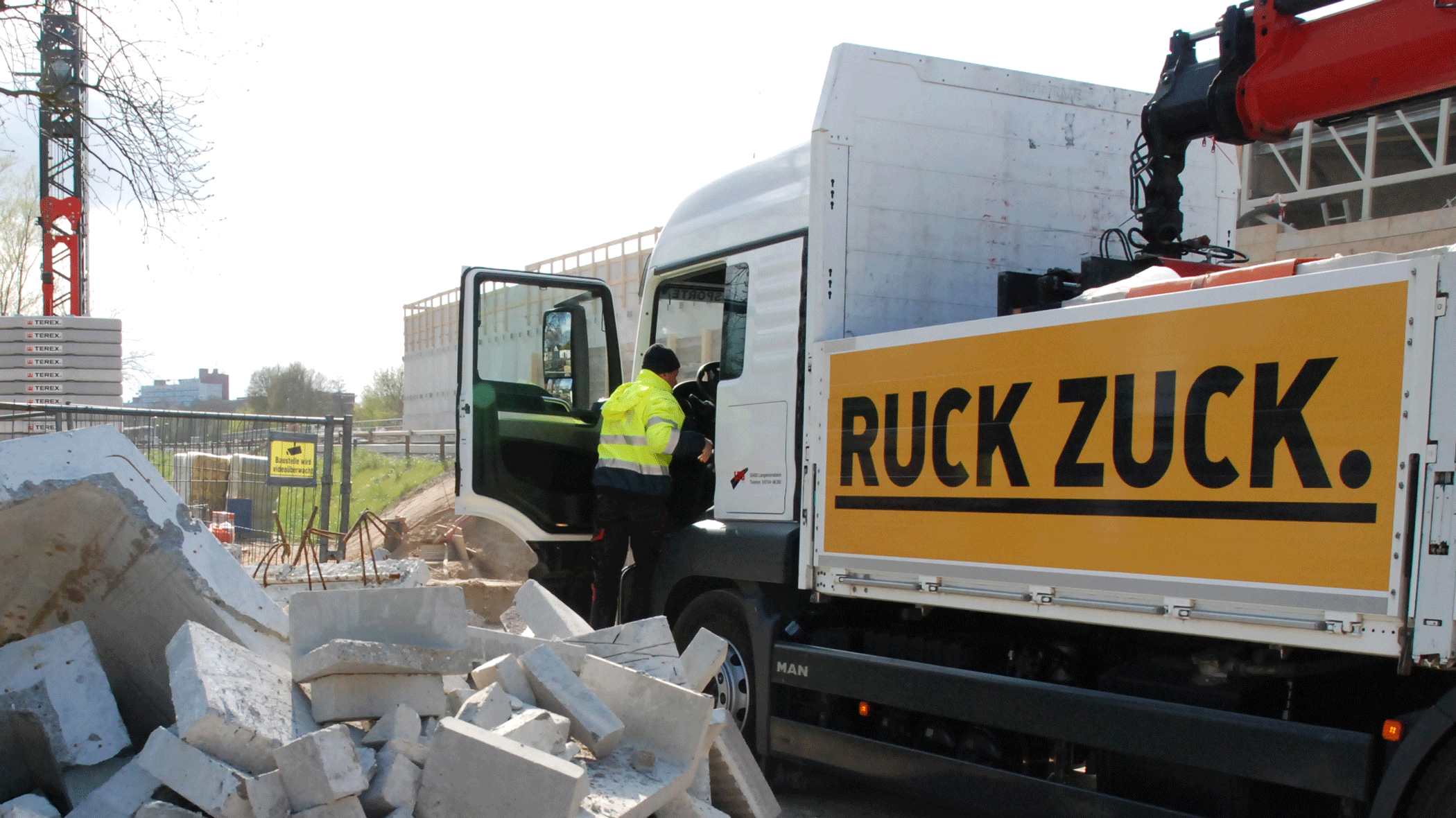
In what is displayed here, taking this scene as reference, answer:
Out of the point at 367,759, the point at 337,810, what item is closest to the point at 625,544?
the point at 367,759

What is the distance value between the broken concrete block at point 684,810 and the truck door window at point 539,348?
3381 millimetres

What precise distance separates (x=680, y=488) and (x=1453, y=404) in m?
4.22

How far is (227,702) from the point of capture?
141 inches

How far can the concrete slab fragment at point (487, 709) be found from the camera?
396 centimetres

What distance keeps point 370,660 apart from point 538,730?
0.63 metres

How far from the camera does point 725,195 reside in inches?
243

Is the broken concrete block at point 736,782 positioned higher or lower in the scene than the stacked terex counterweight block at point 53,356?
lower

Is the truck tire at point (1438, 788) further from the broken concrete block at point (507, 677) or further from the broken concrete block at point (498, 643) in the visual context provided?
the broken concrete block at point (498, 643)

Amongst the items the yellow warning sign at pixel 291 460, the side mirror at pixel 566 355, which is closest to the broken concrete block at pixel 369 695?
the side mirror at pixel 566 355

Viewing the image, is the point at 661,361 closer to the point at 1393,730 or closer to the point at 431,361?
the point at 1393,730

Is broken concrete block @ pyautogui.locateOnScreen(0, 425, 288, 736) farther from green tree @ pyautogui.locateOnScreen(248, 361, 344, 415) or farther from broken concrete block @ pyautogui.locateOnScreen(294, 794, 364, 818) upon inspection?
green tree @ pyautogui.locateOnScreen(248, 361, 344, 415)

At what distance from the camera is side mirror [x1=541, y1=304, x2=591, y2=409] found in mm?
7297

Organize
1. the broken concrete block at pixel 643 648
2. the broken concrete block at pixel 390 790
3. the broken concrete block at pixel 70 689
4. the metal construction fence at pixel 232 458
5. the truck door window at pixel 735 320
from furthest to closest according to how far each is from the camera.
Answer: the metal construction fence at pixel 232 458
the truck door window at pixel 735 320
the broken concrete block at pixel 643 648
the broken concrete block at pixel 70 689
the broken concrete block at pixel 390 790

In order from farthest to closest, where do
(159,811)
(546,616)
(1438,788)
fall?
(546,616) → (159,811) → (1438,788)
